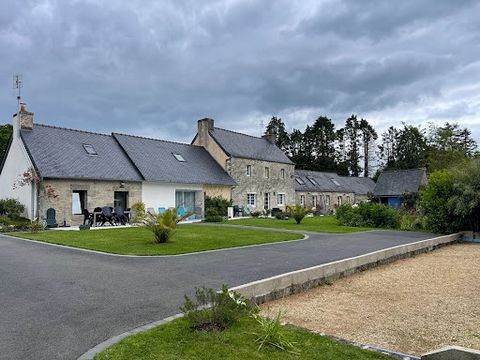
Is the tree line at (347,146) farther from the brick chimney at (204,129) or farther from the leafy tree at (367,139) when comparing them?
the brick chimney at (204,129)

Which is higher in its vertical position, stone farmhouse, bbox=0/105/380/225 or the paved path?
stone farmhouse, bbox=0/105/380/225

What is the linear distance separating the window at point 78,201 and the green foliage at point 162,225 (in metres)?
9.92

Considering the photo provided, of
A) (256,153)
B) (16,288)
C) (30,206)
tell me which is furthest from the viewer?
(256,153)

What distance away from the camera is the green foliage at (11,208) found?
2038 cm

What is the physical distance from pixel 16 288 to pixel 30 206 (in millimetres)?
14904

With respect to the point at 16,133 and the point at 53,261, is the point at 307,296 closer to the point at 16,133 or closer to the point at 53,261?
the point at 53,261

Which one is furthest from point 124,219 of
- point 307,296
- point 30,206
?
point 307,296

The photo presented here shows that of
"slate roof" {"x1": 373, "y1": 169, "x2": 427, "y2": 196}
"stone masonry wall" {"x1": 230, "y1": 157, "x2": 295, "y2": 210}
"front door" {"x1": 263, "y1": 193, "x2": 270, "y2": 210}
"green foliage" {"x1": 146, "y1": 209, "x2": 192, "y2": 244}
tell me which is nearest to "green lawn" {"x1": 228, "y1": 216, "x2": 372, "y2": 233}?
"stone masonry wall" {"x1": 230, "y1": 157, "x2": 295, "y2": 210}

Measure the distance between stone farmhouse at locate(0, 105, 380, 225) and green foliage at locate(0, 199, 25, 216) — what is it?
0.35 meters

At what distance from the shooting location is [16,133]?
22094 millimetres

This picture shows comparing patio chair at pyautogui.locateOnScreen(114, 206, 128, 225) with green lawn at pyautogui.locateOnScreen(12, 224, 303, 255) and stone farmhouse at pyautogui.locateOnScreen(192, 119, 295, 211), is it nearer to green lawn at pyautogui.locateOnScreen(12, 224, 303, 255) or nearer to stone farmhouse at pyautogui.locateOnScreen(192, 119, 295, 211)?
green lawn at pyautogui.locateOnScreen(12, 224, 303, 255)

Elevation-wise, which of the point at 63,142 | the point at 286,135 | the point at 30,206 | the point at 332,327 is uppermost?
the point at 286,135

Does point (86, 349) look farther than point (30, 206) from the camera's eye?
No

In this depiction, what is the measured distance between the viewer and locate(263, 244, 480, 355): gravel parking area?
5168 mm
